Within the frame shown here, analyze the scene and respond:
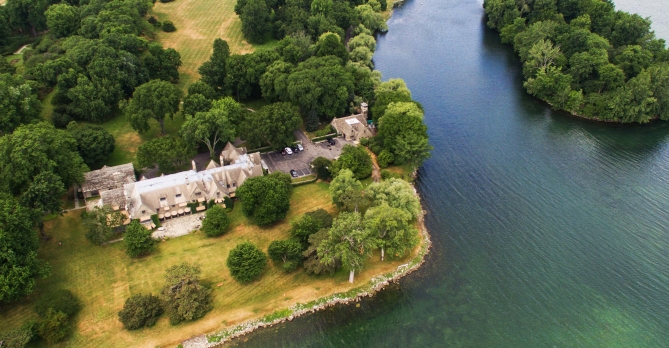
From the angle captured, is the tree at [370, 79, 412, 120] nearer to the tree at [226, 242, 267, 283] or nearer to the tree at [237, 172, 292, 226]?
the tree at [237, 172, 292, 226]

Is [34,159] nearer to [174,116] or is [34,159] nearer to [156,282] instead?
[156,282]

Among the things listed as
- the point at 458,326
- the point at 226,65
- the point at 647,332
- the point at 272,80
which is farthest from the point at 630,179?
Result: the point at 226,65

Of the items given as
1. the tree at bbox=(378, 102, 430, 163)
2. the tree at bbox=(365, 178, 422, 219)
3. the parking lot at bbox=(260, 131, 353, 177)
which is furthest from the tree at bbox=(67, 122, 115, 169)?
the tree at bbox=(378, 102, 430, 163)

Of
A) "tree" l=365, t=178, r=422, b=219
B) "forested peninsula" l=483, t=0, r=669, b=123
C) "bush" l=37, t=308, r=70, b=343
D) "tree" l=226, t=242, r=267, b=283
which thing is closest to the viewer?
"bush" l=37, t=308, r=70, b=343

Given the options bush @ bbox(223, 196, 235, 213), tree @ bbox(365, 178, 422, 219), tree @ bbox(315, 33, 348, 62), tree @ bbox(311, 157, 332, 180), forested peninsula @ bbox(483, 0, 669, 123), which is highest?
forested peninsula @ bbox(483, 0, 669, 123)

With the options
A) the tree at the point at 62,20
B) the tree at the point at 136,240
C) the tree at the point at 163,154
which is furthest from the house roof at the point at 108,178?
the tree at the point at 62,20

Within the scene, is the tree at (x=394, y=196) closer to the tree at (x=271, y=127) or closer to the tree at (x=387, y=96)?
the tree at (x=271, y=127)
